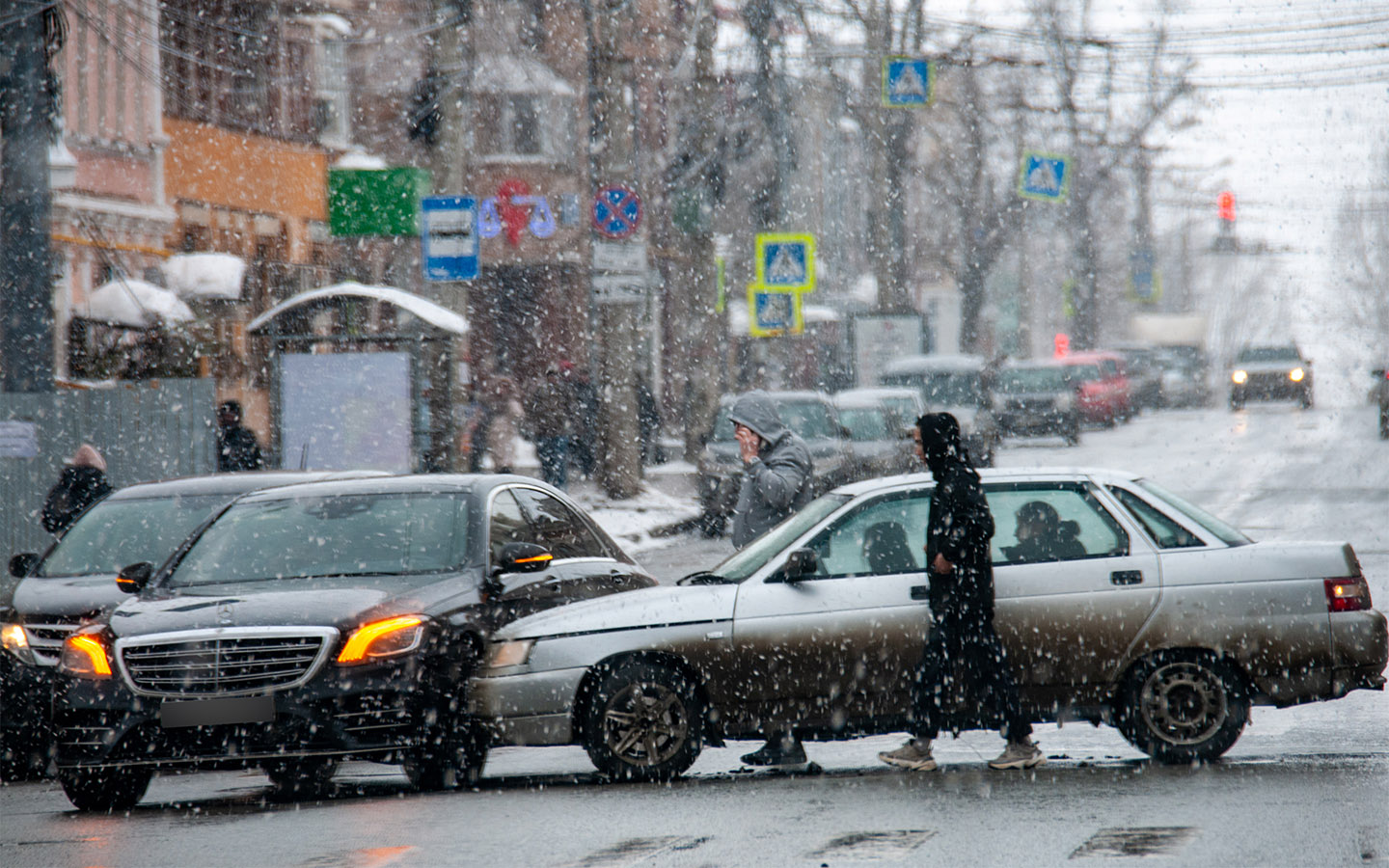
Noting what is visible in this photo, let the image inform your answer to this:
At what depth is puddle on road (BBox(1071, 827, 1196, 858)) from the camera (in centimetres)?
655

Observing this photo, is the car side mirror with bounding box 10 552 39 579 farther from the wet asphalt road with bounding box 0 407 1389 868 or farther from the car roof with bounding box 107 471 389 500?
the wet asphalt road with bounding box 0 407 1389 868

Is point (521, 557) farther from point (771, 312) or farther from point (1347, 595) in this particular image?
point (771, 312)

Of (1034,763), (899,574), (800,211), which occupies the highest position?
(800,211)

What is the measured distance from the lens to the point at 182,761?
8023 mm

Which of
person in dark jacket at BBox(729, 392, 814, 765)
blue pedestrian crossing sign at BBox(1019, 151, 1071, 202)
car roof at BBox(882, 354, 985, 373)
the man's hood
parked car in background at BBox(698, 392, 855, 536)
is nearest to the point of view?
person in dark jacket at BBox(729, 392, 814, 765)

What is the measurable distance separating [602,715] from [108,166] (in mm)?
19544

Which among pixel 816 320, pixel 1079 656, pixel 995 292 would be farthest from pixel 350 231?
pixel 995 292

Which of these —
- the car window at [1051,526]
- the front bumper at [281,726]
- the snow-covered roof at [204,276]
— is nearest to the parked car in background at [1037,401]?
the snow-covered roof at [204,276]

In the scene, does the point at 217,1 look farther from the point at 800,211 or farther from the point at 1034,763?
the point at 800,211

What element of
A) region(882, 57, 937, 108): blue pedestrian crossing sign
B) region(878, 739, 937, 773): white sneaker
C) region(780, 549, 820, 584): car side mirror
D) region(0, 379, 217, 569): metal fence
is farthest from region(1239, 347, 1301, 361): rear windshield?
region(780, 549, 820, 584): car side mirror

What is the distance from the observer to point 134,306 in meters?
23.0

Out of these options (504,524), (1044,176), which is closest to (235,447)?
(504,524)

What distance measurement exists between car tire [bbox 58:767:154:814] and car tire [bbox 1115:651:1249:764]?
4360 millimetres

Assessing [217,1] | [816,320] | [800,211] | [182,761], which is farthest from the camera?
[800,211]
